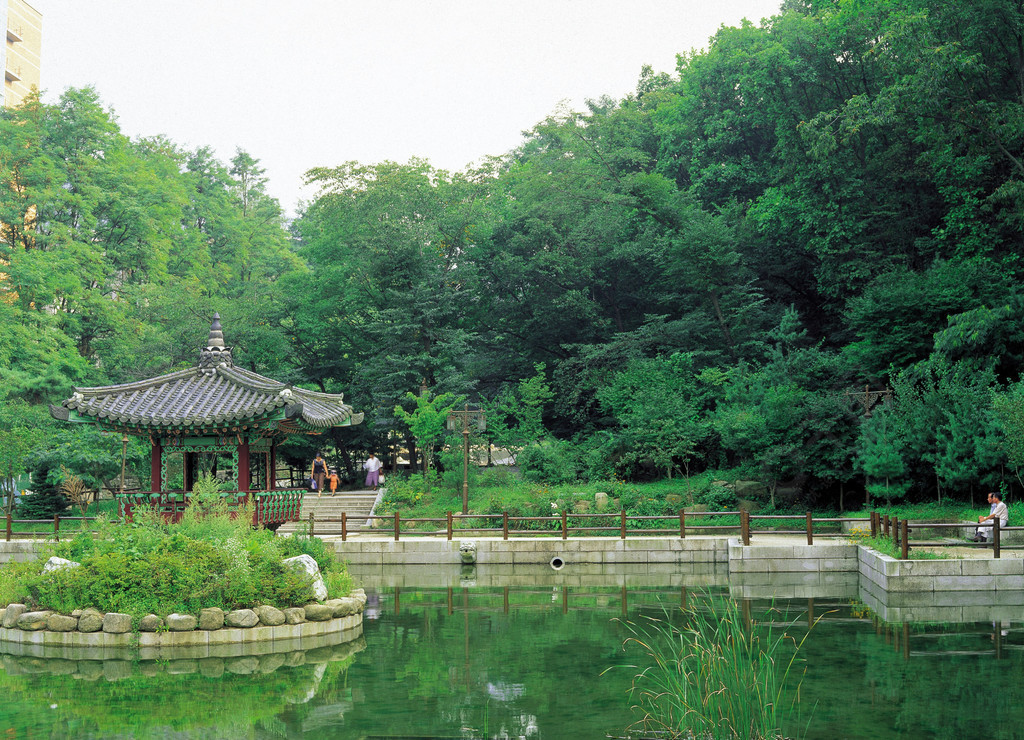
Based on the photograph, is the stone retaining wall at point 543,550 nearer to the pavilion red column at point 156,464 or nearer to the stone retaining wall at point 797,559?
the stone retaining wall at point 797,559

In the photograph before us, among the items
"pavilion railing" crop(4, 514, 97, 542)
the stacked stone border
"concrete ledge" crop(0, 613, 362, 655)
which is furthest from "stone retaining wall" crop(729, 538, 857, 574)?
"pavilion railing" crop(4, 514, 97, 542)

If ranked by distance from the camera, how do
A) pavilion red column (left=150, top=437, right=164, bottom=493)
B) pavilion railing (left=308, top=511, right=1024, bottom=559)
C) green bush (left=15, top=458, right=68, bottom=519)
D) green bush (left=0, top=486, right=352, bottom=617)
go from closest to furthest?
green bush (left=0, top=486, right=352, bottom=617), pavilion red column (left=150, top=437, right=164, bottom=493), pavilion railing (left=308, top=511, right=1024, bottom=559), green bush (left=15, top=458, right=68, bottom=519)

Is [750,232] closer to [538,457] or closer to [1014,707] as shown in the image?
[538,457]

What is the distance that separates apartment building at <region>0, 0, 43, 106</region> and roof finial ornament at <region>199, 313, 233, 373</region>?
44079 mm

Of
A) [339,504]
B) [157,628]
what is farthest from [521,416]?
[157,628]

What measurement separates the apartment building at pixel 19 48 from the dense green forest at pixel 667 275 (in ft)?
72.7

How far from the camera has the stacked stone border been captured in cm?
1300

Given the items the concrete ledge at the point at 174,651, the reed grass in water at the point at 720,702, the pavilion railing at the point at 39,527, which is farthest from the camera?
the pavilion railing at the point at 39,527

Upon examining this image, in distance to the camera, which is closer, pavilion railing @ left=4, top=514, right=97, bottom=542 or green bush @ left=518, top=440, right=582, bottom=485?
pavilion railing @ left=4, top=514, right=97, bottom=542

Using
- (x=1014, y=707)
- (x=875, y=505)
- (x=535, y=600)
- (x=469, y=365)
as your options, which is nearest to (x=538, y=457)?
(x=469, y=365)

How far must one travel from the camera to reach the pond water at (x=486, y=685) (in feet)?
29.9

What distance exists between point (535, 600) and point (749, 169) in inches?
1019

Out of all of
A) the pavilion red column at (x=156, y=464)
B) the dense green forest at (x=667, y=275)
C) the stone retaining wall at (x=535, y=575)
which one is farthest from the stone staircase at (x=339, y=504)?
the pavilion red column at (x=156, y=464)

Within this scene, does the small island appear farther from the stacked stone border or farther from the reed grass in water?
the reed grass in water
